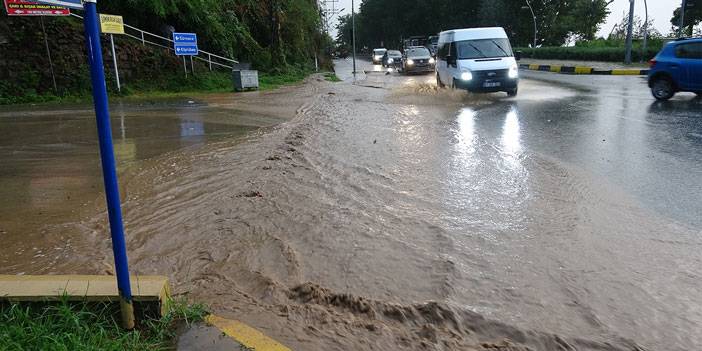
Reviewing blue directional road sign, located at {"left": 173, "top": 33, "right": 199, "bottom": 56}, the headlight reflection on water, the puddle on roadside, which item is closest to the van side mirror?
the headlight reflection on water

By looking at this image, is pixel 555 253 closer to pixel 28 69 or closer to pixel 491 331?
pixel 491 331

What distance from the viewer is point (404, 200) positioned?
5.82 meters

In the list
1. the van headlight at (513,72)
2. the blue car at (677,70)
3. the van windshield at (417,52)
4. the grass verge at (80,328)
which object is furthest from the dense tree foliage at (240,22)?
the grass verge at (80,328)

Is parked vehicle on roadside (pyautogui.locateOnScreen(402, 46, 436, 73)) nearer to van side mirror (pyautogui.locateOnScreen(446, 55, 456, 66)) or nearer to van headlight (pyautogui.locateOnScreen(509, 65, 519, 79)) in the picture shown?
van side mirror (pyautogui.locateOnScreen(446, 55, 456, 66))

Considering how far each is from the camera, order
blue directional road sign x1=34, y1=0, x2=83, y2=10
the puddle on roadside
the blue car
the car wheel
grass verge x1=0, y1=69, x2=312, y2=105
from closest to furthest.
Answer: blue directional road sign x1=34, y1=0, x2=83, y2=10 < the puddle on roadside < the blue car < the car wheel < grass verge x1=0, y1=69, x2=312, y2=105

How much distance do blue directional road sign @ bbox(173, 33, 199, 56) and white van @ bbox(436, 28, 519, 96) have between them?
9.58 m

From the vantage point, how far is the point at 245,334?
9.68 feet

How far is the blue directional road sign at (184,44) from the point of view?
19828mm

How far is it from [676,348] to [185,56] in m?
21.4

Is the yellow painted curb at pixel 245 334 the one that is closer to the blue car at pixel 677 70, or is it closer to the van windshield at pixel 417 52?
the blue car at pixel 677 70

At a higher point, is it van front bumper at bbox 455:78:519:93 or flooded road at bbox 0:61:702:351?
van front bumper at bbox 455:78:519:93

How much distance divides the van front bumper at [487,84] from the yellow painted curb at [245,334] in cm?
1308

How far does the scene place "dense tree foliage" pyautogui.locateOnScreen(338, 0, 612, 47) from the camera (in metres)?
53.6

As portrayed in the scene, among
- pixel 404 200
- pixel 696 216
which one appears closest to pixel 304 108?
pixel 404 200
